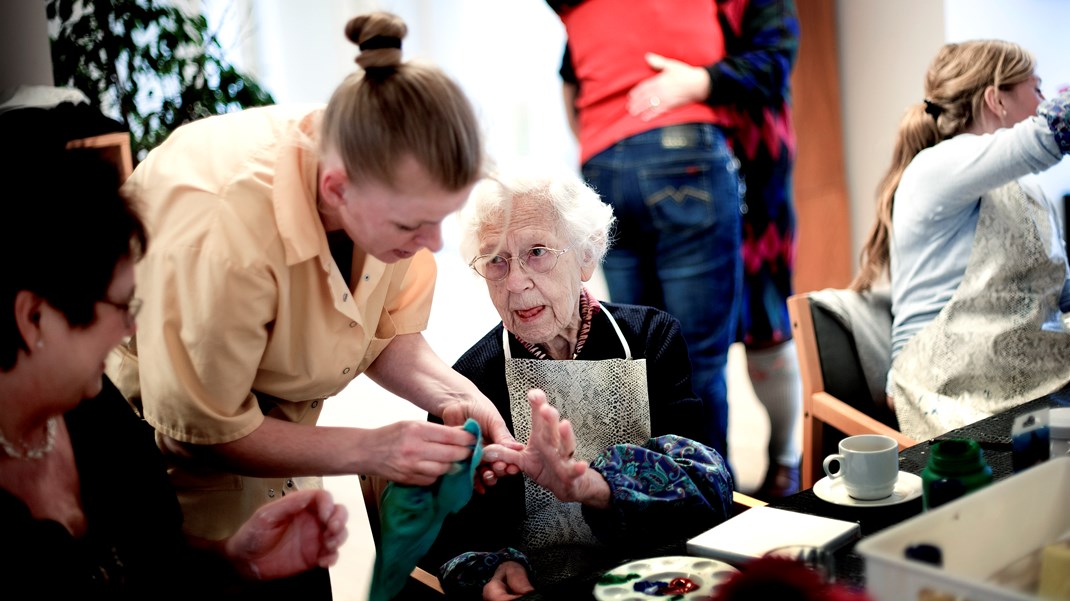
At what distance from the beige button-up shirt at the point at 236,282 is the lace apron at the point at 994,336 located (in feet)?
4.59

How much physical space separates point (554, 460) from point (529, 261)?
47 cm

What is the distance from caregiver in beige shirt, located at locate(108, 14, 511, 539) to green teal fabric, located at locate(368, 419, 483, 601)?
0.02 metres

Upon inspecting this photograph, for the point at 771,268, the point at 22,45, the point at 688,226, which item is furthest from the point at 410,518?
the point at 771,268

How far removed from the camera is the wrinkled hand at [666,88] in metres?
2.78

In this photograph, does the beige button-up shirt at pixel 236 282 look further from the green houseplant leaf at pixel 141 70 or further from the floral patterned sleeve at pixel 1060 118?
the green houseplant leaf at pixel 141 70

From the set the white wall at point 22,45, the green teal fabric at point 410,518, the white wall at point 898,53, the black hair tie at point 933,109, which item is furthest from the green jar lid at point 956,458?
the white wall at point 898,53

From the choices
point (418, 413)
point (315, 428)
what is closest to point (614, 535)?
point (315, 428)

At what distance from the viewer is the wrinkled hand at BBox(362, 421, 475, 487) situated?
59.7 inches

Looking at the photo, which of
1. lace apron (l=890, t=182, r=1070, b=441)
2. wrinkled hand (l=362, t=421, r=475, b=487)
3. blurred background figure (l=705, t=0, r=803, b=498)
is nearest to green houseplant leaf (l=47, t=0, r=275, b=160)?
blurred background figure (l=705, t=0, r=803, b=498)

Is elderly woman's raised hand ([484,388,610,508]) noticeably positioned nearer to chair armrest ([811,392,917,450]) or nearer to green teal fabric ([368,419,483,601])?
green teal fabric ([368,419,483,601])

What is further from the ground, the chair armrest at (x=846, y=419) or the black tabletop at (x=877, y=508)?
the black tabletop at (x=877, y=508)

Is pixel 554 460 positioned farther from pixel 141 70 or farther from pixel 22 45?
pixel 141 70

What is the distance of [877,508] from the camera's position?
1.54 metres

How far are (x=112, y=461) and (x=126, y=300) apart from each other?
324 millimetres
